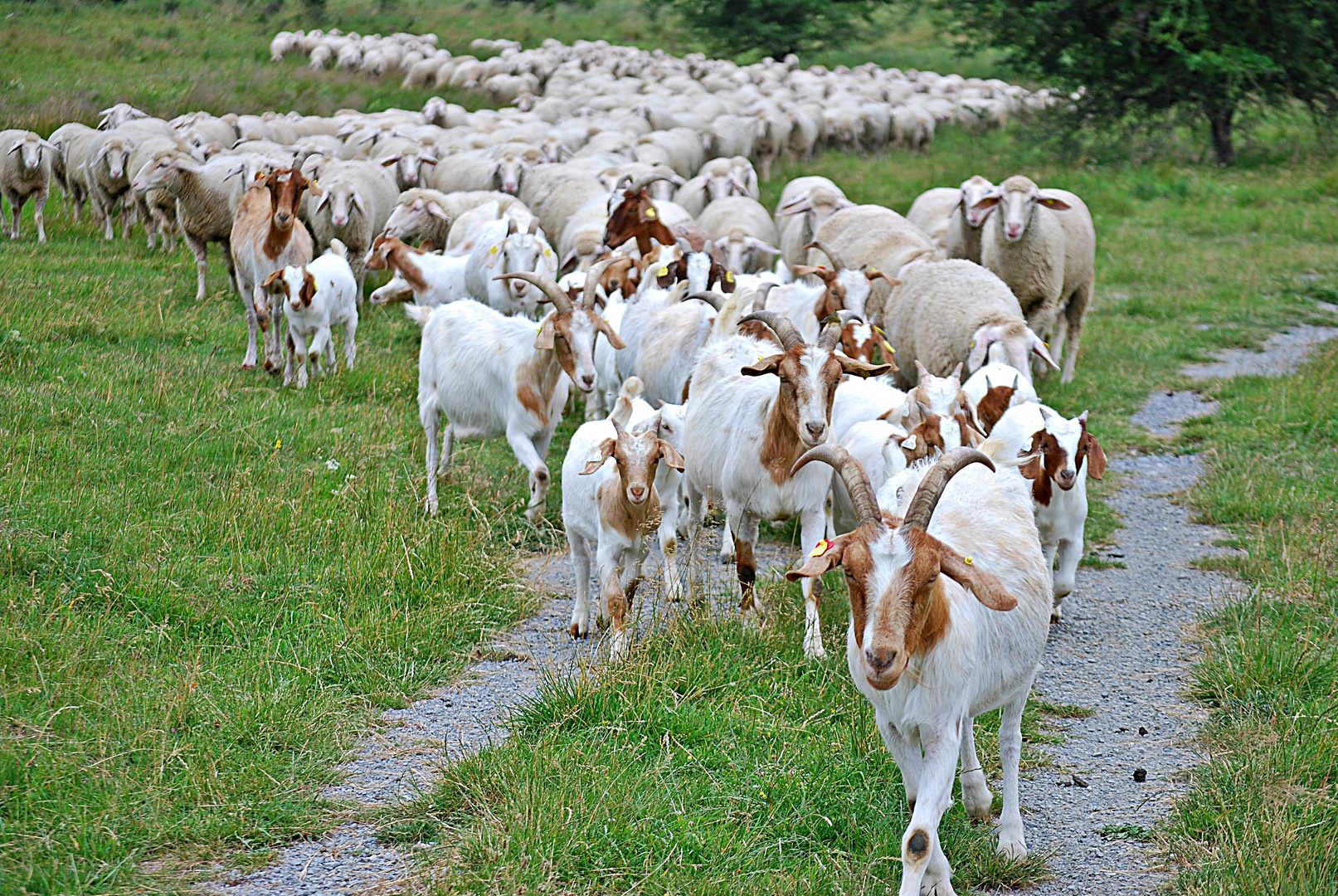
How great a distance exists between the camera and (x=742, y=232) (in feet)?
44.2

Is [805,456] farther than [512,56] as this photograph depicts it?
No

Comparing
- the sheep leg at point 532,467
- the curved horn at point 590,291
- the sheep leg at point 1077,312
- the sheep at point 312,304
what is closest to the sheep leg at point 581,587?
the sheep leg at point 532,467

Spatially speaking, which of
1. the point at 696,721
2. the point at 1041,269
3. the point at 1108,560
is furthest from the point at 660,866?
the point at 1041,269

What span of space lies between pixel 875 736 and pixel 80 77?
76.2ft

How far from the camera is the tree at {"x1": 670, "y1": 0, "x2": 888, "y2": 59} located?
3794 cm

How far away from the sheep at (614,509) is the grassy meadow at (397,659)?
440 millimetres

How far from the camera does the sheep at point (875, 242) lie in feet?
35.7

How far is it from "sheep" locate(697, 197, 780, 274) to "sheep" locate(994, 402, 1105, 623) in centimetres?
617

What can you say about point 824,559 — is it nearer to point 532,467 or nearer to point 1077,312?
point 532,467

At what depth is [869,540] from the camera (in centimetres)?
387

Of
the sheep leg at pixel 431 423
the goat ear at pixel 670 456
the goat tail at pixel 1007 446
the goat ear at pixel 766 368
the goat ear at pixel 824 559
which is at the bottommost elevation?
the sheep leg at pixel 431 423

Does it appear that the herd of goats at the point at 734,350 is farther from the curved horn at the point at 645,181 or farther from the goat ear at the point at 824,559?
the curved horn at the point at 645,181

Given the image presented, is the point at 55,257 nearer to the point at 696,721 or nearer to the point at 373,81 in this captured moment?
the point at 696,721

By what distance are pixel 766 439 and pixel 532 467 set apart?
1871 millimetres
